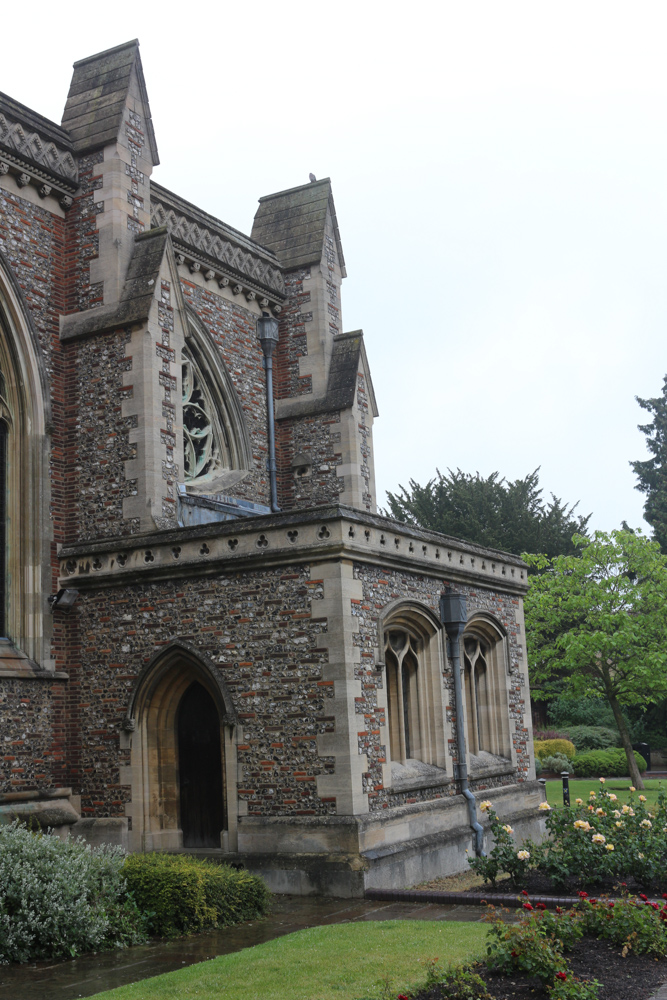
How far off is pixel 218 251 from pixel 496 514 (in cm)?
2852

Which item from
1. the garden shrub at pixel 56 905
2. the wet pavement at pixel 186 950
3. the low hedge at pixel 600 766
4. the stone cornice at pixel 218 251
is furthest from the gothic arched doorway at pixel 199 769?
the low hedge at pixel 600 766

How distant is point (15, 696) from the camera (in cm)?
1280

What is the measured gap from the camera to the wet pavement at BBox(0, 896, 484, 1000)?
764cm

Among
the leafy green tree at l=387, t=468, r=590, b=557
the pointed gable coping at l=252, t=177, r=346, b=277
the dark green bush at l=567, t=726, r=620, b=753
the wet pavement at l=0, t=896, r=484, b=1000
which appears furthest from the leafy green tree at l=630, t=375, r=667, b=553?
the wet pavement at l=0, t=896, r=484, b=1000

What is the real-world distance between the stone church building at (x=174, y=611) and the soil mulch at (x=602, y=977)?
13.3 ft

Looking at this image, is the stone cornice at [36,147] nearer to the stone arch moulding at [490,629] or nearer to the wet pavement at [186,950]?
the stone arch moulding at [490,629]

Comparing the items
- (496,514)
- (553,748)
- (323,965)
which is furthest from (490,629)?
(496,514)

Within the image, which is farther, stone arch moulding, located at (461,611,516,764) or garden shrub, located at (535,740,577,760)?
garden shrub, located at (535,740,577,760)

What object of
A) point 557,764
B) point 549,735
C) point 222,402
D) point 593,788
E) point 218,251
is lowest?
point 593,788

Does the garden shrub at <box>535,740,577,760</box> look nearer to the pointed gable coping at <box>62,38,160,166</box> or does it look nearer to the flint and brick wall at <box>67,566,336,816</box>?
the flint and brick wall at <box>67,566,336,816</box>

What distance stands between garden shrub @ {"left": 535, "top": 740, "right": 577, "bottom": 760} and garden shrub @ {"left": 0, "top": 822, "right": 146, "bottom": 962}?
23.3 metres

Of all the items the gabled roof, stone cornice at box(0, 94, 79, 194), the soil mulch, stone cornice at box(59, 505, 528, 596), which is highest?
Result: stone cornice at box(0, 94, 79, 194)

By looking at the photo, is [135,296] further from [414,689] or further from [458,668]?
[458,668]

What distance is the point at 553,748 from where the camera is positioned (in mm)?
31219
